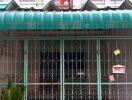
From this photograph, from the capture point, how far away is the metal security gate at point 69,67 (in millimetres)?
10312

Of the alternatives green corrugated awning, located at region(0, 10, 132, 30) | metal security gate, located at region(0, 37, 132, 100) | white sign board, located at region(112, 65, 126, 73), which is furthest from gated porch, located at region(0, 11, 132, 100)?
green corrugated awning, located at region(0, 10, 132, 30)

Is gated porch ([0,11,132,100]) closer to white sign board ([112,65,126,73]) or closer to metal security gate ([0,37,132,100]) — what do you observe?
metal security gate ([0,37,132,100])

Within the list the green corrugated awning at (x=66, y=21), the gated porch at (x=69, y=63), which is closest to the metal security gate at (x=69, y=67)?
the gated porch at (x=69, y=63)

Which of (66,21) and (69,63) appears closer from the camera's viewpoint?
(66,21)

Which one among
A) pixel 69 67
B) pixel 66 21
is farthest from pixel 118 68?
pixel 66 21

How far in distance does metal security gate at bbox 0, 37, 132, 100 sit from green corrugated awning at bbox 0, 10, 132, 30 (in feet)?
2.50

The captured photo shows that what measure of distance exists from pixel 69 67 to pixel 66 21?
1.48 metres

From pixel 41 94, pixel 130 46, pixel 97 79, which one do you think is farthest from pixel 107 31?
pixel 41 94

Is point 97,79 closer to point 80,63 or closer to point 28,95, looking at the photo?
point 80,63

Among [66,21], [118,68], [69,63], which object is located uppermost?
[66,21]

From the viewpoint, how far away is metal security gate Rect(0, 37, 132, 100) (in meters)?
10.3

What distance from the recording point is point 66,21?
31.5 ft

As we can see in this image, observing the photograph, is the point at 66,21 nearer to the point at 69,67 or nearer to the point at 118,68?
the point at 69,67

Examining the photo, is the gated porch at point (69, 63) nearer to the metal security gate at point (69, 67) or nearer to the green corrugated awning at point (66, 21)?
the metal security gate at point (69, 67)
